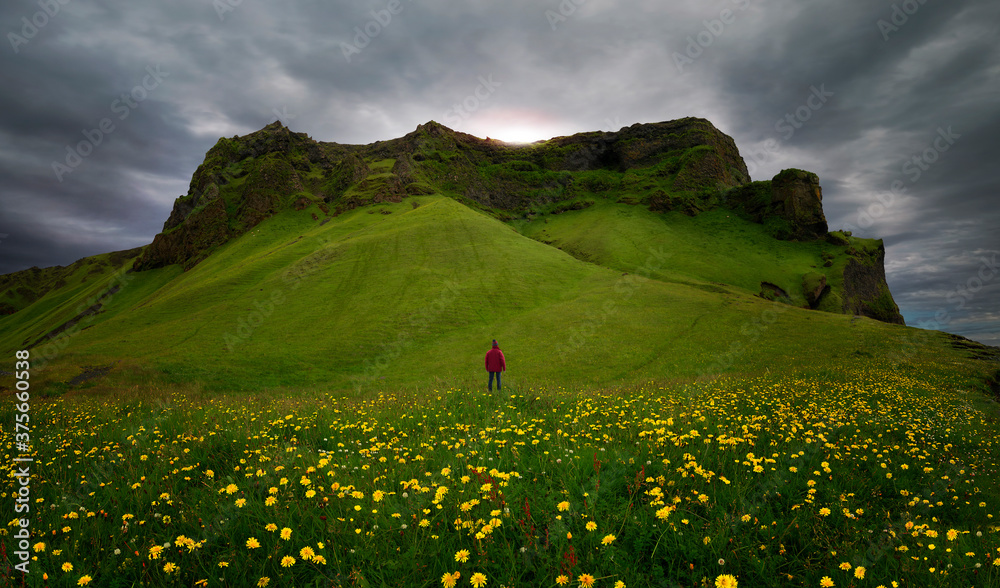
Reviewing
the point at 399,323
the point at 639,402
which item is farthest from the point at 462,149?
the point at 639,402

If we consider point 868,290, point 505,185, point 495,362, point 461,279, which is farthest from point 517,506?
point 505,185

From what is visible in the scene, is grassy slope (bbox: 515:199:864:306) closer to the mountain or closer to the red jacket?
the mountain

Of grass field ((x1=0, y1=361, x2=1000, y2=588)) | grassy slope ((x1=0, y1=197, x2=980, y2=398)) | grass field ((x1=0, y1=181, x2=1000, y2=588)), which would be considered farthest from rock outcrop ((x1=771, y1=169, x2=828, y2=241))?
grass field ((x1=0, y1=361, x2=1000, y2=588))

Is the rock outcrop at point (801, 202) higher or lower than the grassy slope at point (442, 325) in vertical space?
higher

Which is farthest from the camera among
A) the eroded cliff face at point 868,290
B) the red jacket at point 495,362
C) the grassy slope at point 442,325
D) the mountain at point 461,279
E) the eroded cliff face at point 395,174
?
the eroded cliff face at point 395,174

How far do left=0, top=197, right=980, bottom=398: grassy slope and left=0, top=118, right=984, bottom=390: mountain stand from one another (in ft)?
1.09

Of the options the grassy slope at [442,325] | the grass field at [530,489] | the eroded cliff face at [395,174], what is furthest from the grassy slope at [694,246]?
the grass field at [530,489]

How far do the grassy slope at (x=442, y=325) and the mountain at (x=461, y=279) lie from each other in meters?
0.33

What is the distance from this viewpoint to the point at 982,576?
347 cm

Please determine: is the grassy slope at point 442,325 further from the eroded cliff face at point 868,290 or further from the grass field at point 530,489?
the eroded cliff face at point 868,290

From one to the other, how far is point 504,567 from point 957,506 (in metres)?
6.41

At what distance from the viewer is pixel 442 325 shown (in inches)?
1831

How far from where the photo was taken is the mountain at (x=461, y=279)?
36094 mm

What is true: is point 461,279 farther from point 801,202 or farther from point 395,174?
point 801,202
